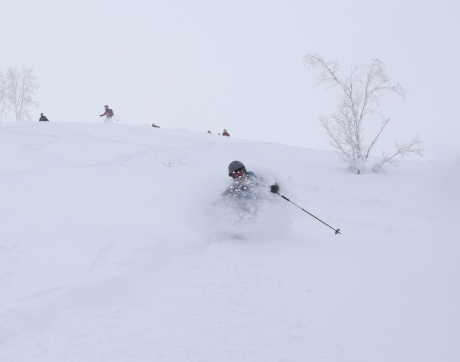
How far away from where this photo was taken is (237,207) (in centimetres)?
765

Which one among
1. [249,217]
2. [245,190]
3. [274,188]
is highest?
[274,188]

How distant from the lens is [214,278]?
5.10 metres

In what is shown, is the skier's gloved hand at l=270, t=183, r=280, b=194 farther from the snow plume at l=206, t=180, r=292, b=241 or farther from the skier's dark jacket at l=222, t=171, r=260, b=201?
the skier's dark jacket at l=222, t=171, r=260, b=201

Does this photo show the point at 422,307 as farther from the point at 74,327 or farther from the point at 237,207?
the point at 237,207

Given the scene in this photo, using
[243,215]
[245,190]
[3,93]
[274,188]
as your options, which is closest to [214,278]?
[243,215]

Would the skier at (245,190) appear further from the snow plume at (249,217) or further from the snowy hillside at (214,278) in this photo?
the snowy hillside at (214,278)

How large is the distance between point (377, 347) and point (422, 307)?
111 centimetres

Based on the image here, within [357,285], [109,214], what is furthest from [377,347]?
[109,214]

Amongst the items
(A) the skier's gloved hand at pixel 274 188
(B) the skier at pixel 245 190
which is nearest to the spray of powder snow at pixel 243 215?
(B) the skier at pixel 245 190

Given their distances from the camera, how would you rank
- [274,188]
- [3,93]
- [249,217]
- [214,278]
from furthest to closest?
1. [3,93]
2. [274,188]
3. [249,217]
4. [214,278]

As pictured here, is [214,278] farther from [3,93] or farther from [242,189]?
[3,93]

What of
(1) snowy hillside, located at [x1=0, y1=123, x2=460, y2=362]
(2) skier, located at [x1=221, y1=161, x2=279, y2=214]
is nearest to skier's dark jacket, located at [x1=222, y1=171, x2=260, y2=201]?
(2) skier, located at [x1=221, y1=161, x2=279, y2=214]

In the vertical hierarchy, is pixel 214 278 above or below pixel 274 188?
below

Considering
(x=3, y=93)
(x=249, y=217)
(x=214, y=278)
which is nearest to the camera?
(x=214, y=278)
